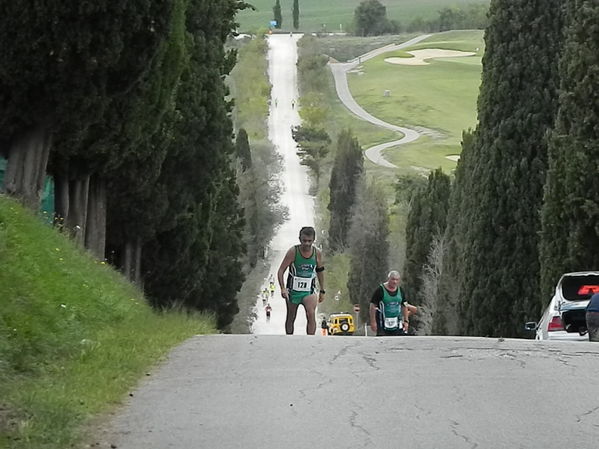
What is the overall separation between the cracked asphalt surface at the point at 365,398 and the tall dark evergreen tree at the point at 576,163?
15538 millimetres

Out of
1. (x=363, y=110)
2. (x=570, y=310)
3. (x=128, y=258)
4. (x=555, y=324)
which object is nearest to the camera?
(x=570, y=310)

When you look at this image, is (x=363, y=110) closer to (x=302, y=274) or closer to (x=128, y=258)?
(x=128, y=258)

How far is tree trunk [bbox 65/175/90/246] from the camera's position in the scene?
20.6 meters

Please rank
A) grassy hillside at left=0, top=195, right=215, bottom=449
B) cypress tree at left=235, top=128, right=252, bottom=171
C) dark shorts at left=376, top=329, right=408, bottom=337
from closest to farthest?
grassy hillside at left=0, top=195, right=215, bottom=449
dark shorts at left=376, top=329, right=408, bottom=337
cypress tree at left=235, top=128, right=252, bottom=171

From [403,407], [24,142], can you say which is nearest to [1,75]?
[24,142]

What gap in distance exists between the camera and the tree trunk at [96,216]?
73.6 feet

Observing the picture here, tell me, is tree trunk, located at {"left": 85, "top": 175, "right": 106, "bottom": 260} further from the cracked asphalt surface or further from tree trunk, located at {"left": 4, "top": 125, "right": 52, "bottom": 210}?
the cracked asphalt surface

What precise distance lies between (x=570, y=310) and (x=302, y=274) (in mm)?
4107

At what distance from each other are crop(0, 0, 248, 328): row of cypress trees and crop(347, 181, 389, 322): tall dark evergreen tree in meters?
45.5

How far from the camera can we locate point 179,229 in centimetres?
2730

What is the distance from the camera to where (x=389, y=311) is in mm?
18859

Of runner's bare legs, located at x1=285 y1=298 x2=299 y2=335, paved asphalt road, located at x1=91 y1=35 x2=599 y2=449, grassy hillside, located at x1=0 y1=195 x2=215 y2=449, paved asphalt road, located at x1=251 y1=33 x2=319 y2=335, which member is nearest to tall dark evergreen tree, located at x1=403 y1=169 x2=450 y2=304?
paved asphalt road, located at x1=251 y1=33 x2=319 y2=335

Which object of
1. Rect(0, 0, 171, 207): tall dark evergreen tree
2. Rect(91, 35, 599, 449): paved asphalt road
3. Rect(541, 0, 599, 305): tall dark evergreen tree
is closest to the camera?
Rect(91, 35, 599, 449): paved asphalt road

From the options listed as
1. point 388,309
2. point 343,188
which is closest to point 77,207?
point 388,309
